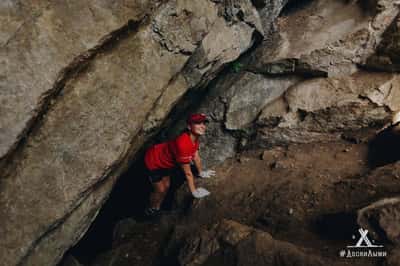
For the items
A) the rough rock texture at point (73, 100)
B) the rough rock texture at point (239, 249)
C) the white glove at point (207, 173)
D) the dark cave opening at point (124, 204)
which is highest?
the rough rock texture at point (73, 100)

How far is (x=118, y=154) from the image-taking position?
5117 mm

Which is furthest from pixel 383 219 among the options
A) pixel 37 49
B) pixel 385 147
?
pixel 37 49

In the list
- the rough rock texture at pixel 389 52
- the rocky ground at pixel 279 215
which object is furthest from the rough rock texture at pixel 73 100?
the rough rock texture at pixel 389 52

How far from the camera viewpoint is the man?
6464 mm

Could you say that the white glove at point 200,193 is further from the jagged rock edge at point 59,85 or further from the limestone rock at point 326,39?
the jagged rock edge at point 59,85

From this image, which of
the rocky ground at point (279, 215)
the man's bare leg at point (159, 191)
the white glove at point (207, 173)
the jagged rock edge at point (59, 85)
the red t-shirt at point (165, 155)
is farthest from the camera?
the white glove at point (207, 173)

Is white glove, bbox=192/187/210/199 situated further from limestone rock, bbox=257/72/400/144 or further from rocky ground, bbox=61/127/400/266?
limestone rock, bbox=257/72/400/144

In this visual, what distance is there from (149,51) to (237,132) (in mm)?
3454

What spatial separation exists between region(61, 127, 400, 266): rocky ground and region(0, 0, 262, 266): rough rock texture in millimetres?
1565

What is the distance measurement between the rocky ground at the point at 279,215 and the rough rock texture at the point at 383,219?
0.01 metres

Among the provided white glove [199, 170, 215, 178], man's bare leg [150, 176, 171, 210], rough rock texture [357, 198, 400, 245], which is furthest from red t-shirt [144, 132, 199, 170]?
rough rock texture [357, 198, 400, 245]

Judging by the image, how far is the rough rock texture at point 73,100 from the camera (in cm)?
405

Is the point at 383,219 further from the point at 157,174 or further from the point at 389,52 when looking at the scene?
the point at 157,174

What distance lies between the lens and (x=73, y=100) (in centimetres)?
455
